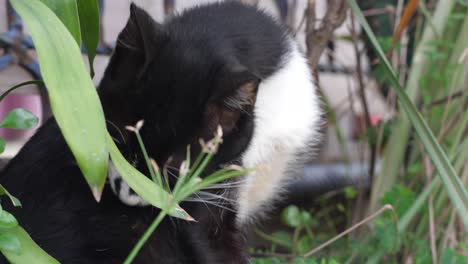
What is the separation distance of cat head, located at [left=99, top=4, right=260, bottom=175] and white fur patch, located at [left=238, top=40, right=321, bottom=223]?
126 mm

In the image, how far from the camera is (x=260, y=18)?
1.46m

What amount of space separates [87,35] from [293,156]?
2.17 feet

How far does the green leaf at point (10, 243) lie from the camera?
0.83 m

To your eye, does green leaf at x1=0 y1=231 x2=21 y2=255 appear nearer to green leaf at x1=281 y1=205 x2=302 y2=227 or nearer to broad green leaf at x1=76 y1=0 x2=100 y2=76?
broad green leaf at x1=76 y1=0 x2=100 y2=76

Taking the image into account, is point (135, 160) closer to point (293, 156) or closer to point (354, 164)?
point (293, 156)

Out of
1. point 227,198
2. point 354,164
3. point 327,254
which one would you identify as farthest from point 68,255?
point 354,164

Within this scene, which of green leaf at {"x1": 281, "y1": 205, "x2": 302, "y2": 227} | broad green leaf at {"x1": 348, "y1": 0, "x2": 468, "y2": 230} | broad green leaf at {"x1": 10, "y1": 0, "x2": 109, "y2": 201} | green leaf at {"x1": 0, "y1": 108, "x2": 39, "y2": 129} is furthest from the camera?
green leaf at {"x1": 281, "y1": 205, "x2": 302, "y2": 227}

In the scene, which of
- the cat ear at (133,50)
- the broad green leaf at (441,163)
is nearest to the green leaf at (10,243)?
the cat ear at (133,50)

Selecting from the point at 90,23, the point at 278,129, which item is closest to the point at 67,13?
the point at 90,23

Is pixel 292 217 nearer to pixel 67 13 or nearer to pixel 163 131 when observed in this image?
pixel 163 131

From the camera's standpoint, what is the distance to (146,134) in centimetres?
116

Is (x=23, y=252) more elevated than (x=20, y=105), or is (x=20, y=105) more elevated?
(x=23, y=252)

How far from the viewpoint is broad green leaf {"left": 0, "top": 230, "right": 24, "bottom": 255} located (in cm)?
83

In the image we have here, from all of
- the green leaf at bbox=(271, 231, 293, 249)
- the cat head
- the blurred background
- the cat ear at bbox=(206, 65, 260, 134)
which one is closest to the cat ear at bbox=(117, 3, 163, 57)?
the cat head
